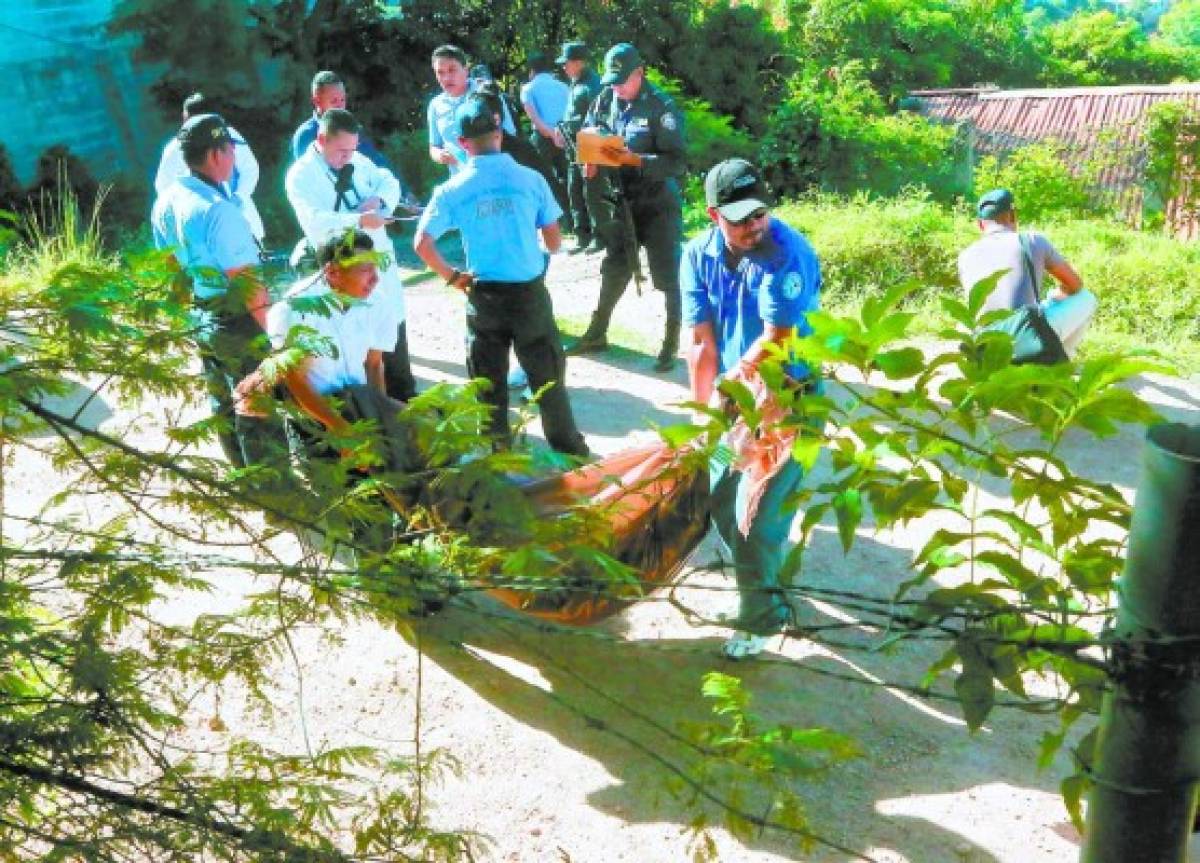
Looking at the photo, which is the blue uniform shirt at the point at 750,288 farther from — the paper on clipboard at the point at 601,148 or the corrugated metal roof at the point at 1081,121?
the corrugated metal roof at the point at 1081,121

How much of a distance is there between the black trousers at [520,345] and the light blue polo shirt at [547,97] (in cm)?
471

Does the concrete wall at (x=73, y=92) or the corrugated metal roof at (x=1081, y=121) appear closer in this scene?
the concrete wall at (x=73, y=92)

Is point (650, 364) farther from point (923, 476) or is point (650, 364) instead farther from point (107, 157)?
point (107, 157)

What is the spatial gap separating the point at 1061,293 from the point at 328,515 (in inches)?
215

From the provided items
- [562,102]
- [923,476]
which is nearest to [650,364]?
[562,102]

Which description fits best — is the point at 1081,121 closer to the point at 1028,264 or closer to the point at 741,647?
the point at 1028,264

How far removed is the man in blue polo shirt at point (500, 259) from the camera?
594cm

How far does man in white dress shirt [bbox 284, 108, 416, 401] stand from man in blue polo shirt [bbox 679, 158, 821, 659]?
1.98 meters

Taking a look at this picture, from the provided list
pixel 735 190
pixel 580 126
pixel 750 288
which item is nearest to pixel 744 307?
pixel 750 288

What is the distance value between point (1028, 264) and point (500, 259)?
8.89 feet

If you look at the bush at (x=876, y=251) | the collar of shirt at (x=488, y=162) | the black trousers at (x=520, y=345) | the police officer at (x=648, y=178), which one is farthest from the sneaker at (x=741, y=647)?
the bush at (x=876, y=251)

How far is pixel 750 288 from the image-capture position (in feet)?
15.4

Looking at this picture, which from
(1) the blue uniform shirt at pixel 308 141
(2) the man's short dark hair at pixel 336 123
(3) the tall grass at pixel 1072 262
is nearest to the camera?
(2) the man's short dark hair at pixel 336 123

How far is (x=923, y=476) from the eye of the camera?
1.98 meters
